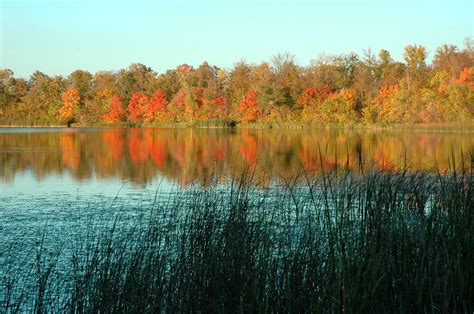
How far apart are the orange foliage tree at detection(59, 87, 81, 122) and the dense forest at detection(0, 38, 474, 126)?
128 mm

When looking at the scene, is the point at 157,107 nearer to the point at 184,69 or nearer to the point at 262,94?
the point at 184,69

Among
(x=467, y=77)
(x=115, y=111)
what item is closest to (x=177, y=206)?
(x=467, y=77)

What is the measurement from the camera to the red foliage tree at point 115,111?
2992 inches

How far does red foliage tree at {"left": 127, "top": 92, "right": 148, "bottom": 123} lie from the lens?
74.9 m

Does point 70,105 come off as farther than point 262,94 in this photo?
Yes

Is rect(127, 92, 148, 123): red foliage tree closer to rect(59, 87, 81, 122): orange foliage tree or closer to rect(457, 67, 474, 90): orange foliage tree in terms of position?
rect(59, 87, 81, 122): orange foliage tree

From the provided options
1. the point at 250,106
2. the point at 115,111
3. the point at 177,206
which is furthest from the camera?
the point at 115,111

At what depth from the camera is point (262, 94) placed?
6131cm

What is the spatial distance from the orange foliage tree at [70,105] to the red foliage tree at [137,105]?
25.4ft

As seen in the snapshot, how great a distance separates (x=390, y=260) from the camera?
429cm

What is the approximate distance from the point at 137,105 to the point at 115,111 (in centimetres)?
291

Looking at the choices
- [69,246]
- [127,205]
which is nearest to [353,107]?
[127,205]

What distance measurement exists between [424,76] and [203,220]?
53.9m

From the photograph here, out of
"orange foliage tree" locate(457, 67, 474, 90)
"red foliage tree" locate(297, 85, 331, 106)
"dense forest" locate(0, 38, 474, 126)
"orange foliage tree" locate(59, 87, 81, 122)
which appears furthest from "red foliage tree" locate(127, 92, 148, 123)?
"orange foliage tree" locate(457, 67, 474, 90)
